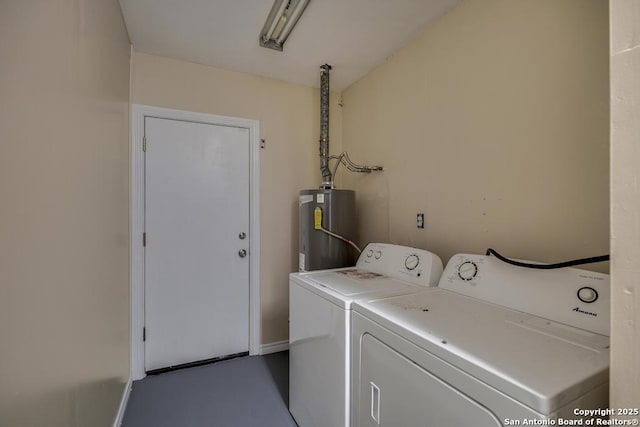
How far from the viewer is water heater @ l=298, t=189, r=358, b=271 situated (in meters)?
2.12

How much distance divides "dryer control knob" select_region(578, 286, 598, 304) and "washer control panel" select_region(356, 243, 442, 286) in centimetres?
60

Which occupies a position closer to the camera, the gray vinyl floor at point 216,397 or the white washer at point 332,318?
the white washer at point 332,318

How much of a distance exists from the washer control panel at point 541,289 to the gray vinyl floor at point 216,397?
1332 millimetres

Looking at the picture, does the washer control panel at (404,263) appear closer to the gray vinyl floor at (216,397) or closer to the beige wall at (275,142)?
the beige wall at (275,142)

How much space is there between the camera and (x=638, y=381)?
0.53 meters

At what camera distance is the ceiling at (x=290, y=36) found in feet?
5.42

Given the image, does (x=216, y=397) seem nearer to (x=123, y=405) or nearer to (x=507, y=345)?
(x=123, y=405)

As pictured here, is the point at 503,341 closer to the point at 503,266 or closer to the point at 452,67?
the point at 503,266

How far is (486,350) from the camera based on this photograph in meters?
0.78

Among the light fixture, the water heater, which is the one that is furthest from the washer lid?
the light fixture

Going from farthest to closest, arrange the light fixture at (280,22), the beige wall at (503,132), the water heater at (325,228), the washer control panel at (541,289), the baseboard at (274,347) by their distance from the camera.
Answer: the baseboard at (274,347) → the water heater at (325,228) → the light fixture at (280,22) → the beige wall at (503,132) → the washer control panel at (541,289)

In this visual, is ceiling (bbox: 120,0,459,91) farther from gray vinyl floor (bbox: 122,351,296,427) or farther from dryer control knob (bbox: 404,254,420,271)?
gray vinyl floor (bbox: 122,351,296,427)

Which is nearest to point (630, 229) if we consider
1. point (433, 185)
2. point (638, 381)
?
point (638, 381)

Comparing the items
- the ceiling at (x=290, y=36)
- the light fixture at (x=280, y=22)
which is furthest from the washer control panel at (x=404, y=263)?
the light fixture at (x=280, y=22)
